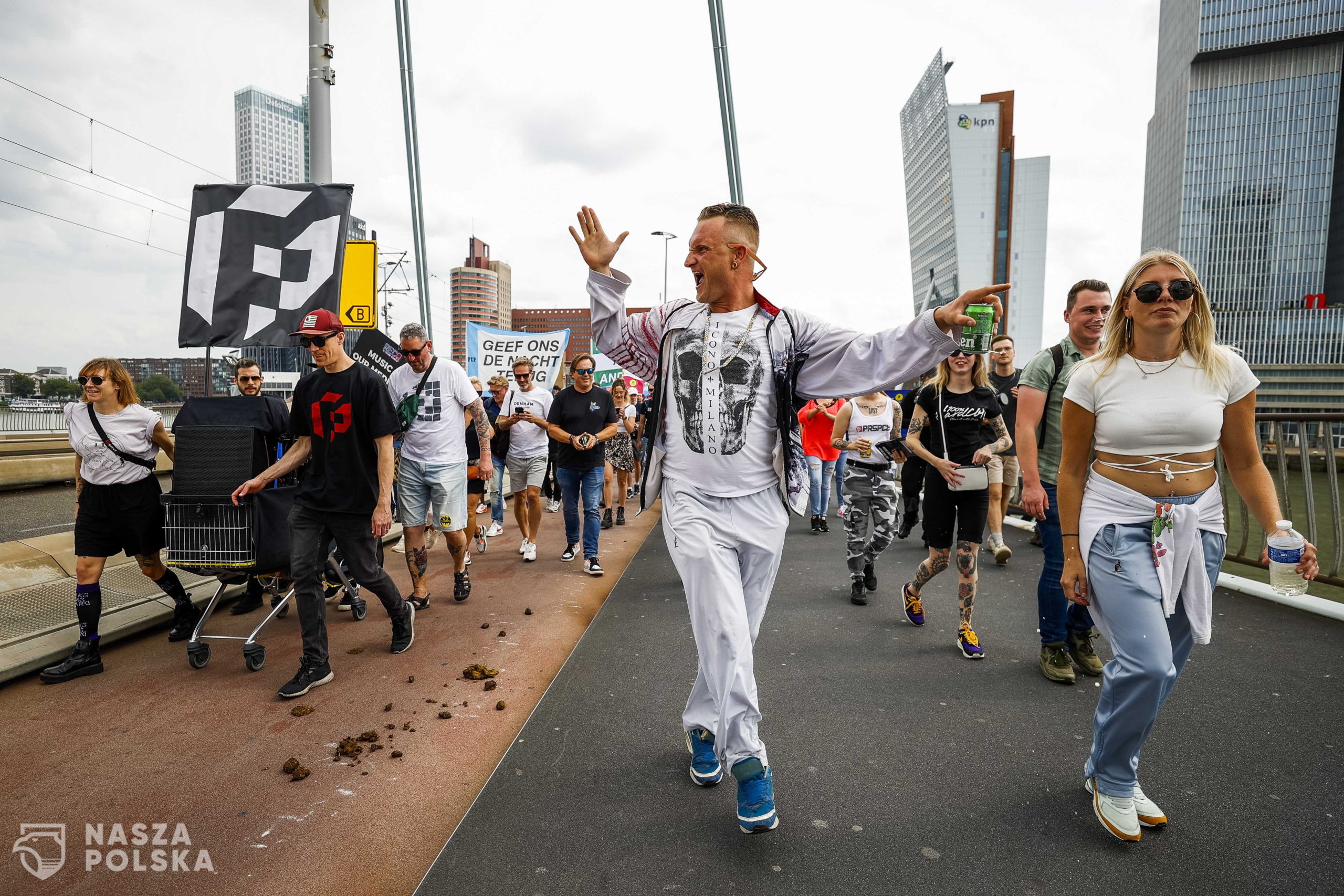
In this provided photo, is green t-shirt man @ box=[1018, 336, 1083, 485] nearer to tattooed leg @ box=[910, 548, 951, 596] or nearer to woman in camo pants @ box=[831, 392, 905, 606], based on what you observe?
tattooed leg @ box=[910, 548, 951, 596]

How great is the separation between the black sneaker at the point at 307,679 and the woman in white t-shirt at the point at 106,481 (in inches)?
51.6

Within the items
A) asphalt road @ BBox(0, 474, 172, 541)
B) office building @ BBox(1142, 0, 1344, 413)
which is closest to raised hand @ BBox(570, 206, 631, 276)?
asphalt road @ BBox(0, 474, 172, 541)

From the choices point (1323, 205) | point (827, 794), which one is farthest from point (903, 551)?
point (1323, 205)

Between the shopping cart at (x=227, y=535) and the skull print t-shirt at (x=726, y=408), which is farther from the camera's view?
the shopping cart at (x=227, y=535)

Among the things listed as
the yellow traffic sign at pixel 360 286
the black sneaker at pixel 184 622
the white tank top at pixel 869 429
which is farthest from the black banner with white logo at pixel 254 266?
the white tank top at pixel 869 429

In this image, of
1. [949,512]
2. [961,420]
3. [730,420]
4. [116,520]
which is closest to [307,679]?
[116,520]

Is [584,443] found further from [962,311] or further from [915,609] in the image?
[962,311]

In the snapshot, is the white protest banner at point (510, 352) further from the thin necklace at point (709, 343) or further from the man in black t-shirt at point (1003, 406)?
the thin necklace at point (709, 343)

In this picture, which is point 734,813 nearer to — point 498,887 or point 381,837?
point 498,887

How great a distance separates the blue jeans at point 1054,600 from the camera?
13.8 feet

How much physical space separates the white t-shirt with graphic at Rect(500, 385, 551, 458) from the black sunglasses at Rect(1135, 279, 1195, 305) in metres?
5.72

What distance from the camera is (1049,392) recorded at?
4238mm

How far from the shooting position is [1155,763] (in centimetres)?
315

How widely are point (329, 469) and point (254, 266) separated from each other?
79.7 inches
